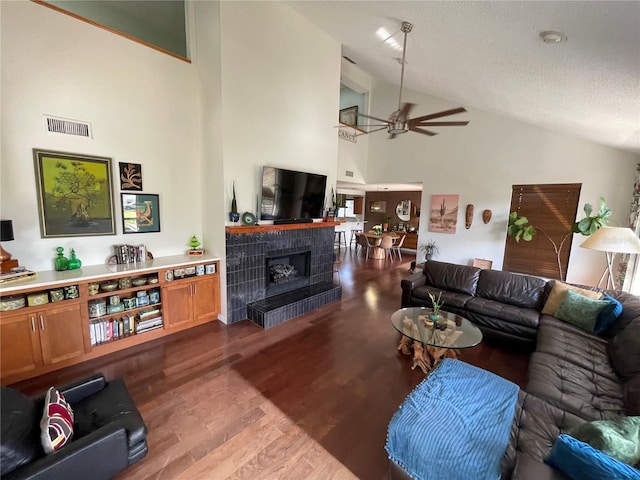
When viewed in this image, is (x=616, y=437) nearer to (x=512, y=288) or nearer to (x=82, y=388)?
(x=512, y=288)

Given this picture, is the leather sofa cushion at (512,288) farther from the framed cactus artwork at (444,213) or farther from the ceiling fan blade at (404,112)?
the ceiling fan blade at (404,112)

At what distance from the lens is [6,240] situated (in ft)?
8.43

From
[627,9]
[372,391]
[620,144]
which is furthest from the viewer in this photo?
[620,144]

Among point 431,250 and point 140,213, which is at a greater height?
point 140,213

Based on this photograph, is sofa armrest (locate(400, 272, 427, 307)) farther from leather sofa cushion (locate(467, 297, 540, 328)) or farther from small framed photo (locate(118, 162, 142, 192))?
small framed photo (locate(118, 162, 142, 192))

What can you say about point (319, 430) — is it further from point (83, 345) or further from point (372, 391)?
point (83, 345)

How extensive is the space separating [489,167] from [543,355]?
4446mm

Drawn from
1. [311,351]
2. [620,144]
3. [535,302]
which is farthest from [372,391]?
[620,144]

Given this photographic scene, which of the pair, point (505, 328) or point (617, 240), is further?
point (505, 328)

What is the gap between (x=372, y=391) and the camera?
8.39 ft

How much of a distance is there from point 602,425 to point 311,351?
2.43 meters

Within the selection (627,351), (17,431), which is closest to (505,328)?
(627,351)

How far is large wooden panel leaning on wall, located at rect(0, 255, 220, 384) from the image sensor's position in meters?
2.50

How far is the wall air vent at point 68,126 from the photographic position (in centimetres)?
287
